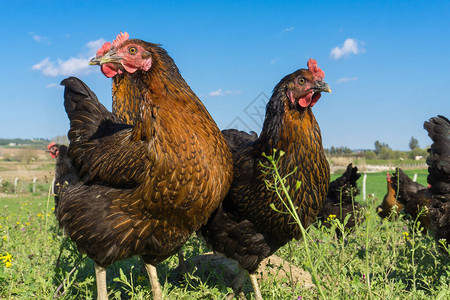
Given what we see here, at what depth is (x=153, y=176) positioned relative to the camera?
2506 millimetres

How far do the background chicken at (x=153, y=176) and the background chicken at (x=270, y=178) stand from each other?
0.42 meters

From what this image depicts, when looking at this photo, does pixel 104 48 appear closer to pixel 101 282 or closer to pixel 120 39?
pixel 120 39

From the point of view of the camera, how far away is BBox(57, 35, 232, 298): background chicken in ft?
8.24

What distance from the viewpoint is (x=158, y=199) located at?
2490mm

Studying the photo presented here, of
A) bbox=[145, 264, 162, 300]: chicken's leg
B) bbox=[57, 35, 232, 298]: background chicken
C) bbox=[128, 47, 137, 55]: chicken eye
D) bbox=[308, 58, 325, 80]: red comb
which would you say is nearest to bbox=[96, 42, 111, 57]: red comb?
bbox=[57, 35, 232, 298]: background chicken

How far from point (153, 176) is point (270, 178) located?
101 centimetres

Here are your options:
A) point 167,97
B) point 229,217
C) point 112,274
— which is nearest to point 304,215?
point 229,217

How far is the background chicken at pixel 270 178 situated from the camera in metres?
2.98

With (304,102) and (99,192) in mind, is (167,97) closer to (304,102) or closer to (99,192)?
(99,192)

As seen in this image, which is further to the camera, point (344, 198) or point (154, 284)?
point (344, 198)

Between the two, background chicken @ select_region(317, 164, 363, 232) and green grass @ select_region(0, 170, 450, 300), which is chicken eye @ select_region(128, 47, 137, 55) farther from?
background chicken @ select_region(317, 164, 363, 232)

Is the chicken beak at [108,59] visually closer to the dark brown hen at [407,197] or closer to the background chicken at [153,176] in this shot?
the background chicken at [153,176]

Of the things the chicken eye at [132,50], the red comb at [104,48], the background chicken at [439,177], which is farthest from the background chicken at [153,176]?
the background chicken at [439,177]

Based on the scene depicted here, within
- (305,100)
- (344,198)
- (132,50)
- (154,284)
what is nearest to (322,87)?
(305,100)
